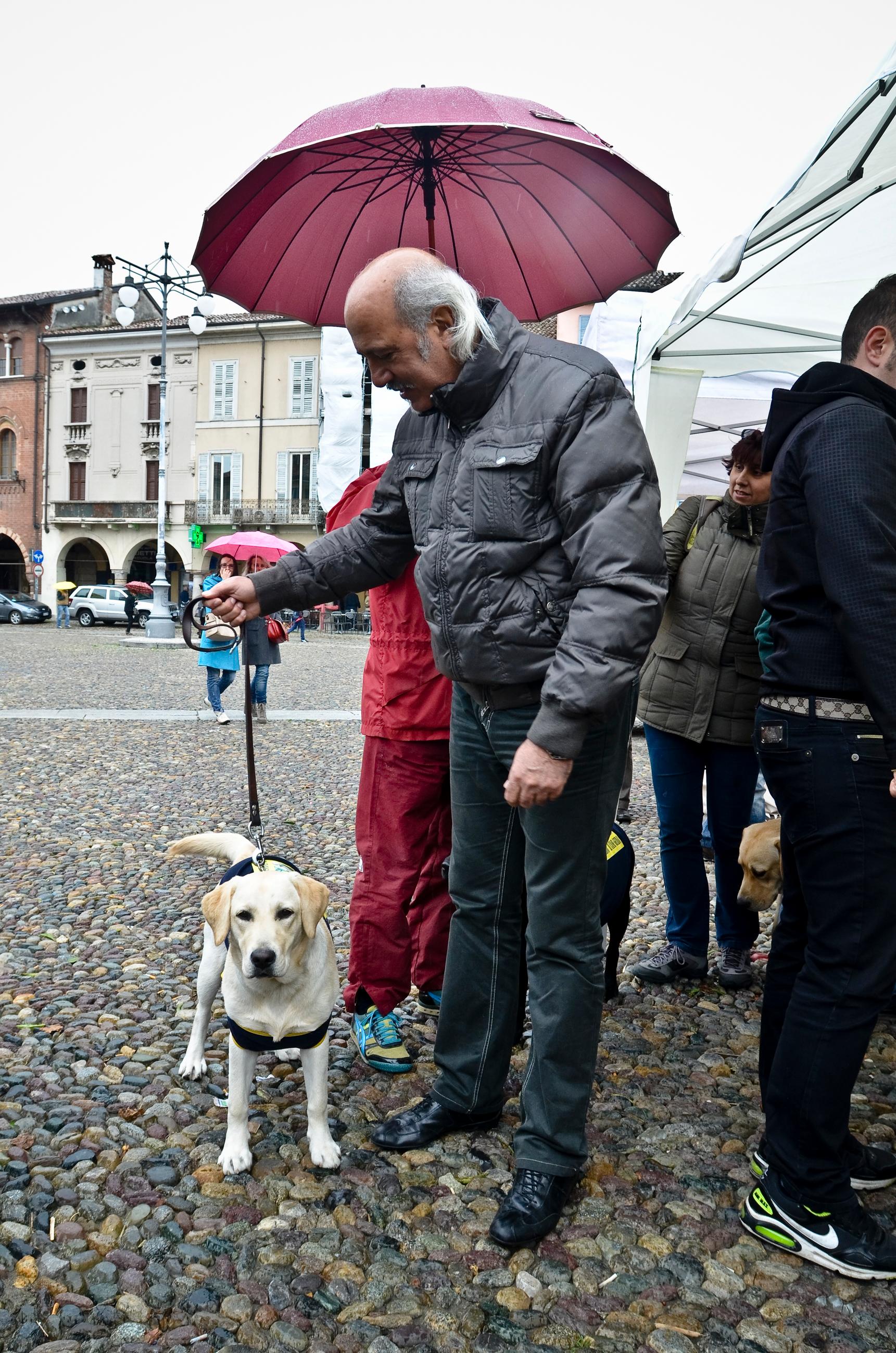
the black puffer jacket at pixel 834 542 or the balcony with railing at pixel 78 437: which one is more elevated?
the balcony with railing at pixel 78 437

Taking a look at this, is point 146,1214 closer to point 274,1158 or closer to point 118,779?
point 274,1158

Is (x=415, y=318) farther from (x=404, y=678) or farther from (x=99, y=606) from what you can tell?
(x=99, y=606)

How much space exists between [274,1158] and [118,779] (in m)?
5.39

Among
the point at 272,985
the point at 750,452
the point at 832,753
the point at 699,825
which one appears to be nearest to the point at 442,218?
the point at 750,452

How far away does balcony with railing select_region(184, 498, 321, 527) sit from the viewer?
4072 cm

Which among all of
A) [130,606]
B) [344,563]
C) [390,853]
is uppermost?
[344,563]

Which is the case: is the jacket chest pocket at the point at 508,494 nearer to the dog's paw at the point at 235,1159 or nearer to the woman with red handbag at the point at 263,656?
the dog's paw at the point at 235,1159

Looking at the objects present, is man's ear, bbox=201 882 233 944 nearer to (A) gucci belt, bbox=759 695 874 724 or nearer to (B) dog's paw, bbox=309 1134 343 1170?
(B) dog's paw, bbox=309 1134 343 1170

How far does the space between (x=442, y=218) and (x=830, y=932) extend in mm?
2722

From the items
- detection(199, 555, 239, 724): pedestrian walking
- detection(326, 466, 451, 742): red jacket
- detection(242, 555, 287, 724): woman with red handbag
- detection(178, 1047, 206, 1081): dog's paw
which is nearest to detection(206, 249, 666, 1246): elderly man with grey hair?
detection(326, 466, 451, 742): red jacket

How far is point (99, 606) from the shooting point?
34.2m

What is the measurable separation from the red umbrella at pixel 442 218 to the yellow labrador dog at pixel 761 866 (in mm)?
1975

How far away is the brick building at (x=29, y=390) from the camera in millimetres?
43656

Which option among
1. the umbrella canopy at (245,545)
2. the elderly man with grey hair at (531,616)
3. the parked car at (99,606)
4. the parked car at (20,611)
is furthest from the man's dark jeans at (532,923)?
the parked car at (20,611)
